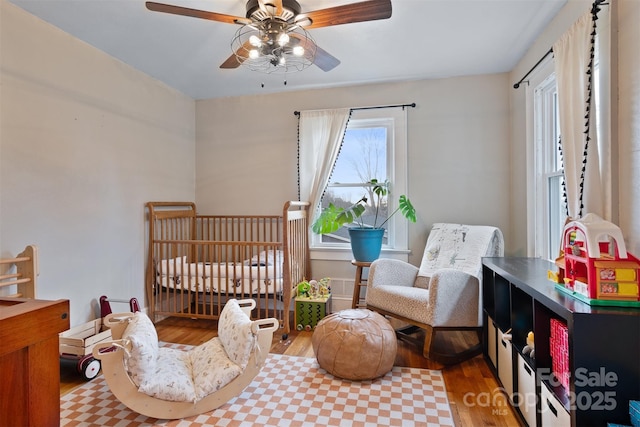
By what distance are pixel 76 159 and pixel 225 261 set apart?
4.84 ft

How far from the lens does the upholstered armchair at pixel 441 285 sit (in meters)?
2.32

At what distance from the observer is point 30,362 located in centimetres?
99

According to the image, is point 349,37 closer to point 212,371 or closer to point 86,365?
point 212,371

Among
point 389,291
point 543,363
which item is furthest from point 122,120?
point 543,363

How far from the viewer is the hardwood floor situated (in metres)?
1.77

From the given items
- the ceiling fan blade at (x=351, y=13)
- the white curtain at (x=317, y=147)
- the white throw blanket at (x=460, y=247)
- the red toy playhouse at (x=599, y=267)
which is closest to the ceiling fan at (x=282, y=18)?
the ceiling fan blade at (x=351, y=13)

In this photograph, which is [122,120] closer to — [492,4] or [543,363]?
[492,4]

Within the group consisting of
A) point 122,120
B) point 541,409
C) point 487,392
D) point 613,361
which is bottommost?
point 487,392

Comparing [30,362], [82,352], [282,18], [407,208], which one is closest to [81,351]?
[82,352]

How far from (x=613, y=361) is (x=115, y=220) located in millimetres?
3255

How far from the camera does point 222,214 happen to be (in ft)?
12.5

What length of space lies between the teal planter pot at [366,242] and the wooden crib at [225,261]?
0.57 metres

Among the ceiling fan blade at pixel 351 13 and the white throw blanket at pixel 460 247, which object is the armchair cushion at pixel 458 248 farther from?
the ceiling fan blade at pixel 351 13

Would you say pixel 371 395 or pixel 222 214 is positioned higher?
pixel 222 214
